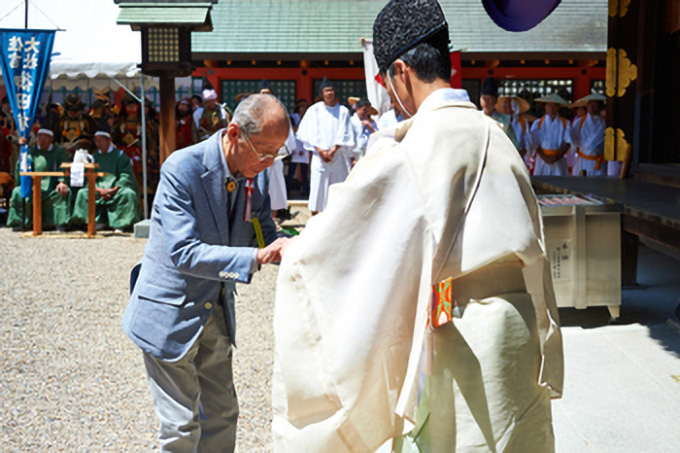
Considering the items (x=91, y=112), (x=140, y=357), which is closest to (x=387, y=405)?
(x=140, y=357)

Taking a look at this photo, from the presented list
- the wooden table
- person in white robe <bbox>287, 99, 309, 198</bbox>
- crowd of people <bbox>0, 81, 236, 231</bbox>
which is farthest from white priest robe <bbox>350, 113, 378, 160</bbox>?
the wooden table

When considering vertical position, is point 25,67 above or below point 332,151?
above

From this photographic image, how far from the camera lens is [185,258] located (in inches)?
105

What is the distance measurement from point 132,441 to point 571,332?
3185mm

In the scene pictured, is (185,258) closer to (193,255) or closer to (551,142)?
(193,255)

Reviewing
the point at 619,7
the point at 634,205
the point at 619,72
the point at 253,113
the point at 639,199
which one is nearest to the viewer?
the point at 253,113

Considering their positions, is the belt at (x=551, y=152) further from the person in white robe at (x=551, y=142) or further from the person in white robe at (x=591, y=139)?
the person in white robe at (x=591, y=139)

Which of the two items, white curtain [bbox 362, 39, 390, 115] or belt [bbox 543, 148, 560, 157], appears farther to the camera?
belt [bbox 543, 148, 560, 157]

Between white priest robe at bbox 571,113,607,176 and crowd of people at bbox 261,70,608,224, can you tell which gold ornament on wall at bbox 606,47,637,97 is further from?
white priest robe at bbox 571,113,607,176

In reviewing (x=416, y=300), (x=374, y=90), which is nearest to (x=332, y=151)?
(x=374, y=90)

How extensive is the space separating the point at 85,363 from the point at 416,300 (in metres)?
3.97

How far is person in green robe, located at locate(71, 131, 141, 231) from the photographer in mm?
11742

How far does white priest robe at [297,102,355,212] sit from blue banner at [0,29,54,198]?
3.83 metres

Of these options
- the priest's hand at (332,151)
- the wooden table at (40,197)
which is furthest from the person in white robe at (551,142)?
the wooden table at (40,197)
